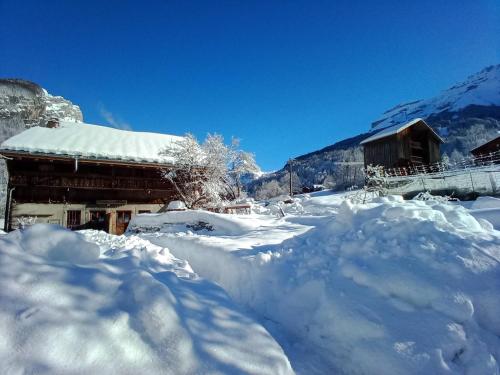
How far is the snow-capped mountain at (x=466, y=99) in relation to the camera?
107 metres

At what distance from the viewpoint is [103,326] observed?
6.28 ft

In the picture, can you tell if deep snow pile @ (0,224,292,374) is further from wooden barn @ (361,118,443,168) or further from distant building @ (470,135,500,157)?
distant building @ (470,135,500,157)

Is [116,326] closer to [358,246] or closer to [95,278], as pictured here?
[95,278]

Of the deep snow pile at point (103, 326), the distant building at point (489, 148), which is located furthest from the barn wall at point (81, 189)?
the distant building at point (489, 148)

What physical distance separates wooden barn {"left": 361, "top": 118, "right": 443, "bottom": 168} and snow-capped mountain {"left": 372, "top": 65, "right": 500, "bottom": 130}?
211 feet

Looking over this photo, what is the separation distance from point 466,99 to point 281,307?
5764 inches

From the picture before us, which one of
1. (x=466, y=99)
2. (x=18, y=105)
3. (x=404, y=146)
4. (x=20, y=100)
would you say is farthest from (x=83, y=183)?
(x=466, y=99)

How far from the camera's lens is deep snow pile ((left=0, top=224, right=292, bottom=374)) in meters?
1.66

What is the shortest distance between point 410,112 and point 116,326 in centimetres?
16463

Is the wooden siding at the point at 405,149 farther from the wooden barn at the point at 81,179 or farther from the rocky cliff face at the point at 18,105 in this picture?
the rocky cliff face at the point at 18,105

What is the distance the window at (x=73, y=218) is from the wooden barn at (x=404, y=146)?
25.1m

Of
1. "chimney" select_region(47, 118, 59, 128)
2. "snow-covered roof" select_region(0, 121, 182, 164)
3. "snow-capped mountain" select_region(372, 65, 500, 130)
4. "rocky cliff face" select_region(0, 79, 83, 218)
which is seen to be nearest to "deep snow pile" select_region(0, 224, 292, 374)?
"snow-covered roof" select_region(0, 121, 182, 164)

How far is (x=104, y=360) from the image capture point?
5.64 ft

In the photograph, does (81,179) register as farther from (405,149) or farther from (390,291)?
(405,149)
